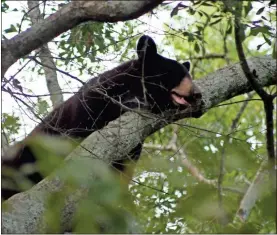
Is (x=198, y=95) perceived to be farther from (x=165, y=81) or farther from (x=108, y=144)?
(x=108, y=144)

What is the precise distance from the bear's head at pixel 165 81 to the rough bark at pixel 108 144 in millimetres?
214

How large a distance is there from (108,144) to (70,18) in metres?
1.15

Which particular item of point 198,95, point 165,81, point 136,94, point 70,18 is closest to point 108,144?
point 70,18

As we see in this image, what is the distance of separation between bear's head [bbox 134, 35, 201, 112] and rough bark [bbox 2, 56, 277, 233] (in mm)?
214

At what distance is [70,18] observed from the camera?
2.51m

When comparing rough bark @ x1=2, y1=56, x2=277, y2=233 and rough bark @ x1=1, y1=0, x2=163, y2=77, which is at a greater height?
rough bark @ x1=1, y1=0, x2=163, y2=77

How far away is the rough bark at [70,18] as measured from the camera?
94.9 inches

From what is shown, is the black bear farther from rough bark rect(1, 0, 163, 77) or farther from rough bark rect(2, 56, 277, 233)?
rough bark rect(1, 0, 163, 77)

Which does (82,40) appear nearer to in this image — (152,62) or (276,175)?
(152,62)

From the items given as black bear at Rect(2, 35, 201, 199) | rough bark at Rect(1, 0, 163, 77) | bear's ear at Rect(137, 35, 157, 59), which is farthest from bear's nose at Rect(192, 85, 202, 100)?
rough bark at Rect(1, 0, 163, 77)

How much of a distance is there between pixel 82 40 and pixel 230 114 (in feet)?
30.6

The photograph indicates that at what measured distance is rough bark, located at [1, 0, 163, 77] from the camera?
241 cm

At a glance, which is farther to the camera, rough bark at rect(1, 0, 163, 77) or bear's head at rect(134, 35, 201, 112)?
bear's head at rect(134, 35, 201, 112)

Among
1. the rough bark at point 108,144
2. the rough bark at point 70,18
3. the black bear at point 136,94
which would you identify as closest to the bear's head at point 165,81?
the black bear at point 136,94
